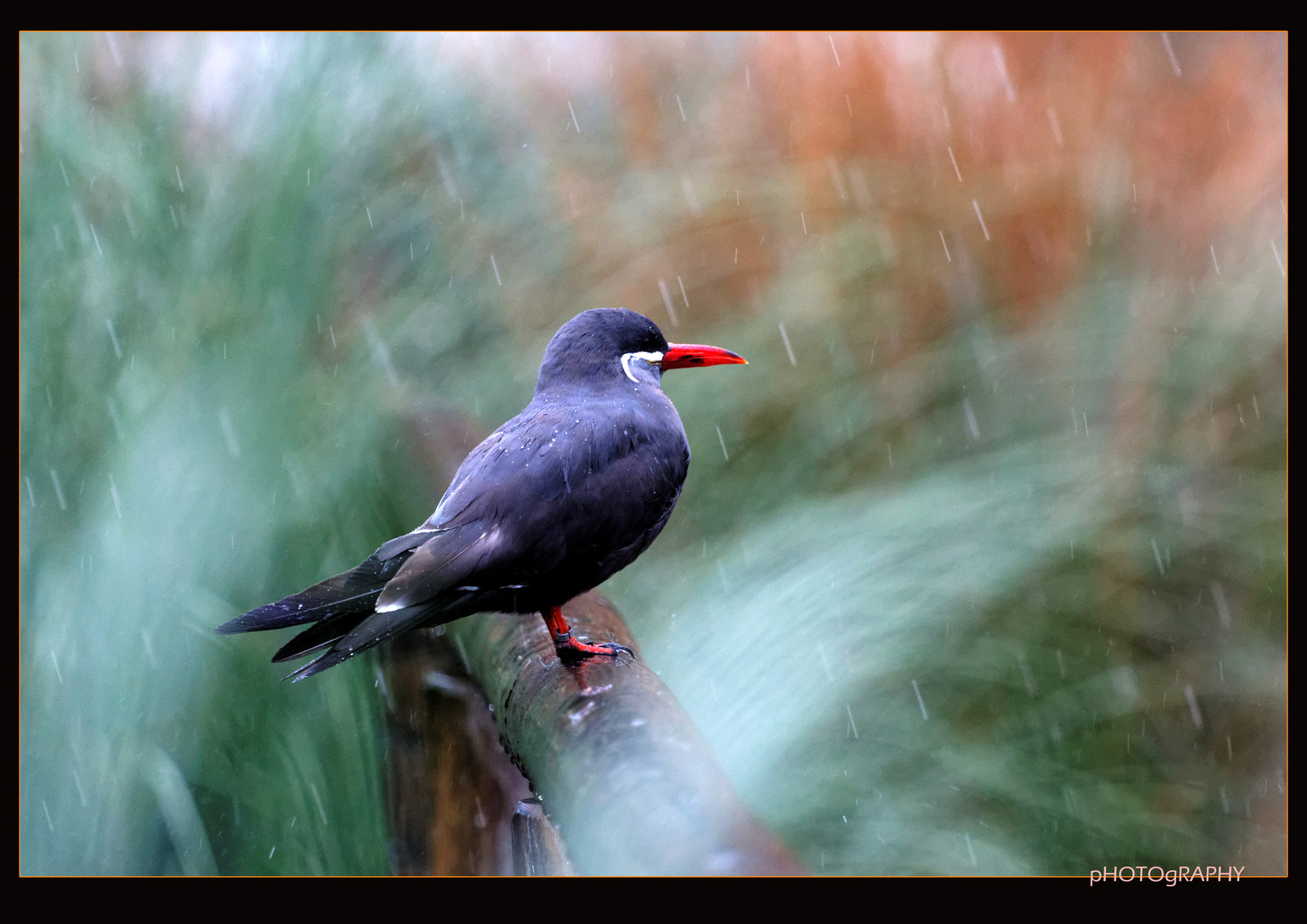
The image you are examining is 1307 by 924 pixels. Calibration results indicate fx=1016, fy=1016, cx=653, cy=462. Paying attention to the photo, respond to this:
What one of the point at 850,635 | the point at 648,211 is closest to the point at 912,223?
the point at 648,211

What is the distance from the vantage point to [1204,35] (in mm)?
2127

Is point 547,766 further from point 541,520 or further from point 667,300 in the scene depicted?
point 667,300

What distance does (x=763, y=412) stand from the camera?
2.13 meters

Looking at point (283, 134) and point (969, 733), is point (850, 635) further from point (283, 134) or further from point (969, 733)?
point (283, 134)

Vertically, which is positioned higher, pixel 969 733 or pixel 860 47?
pixel 860 47

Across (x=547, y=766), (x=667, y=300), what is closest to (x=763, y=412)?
(x=667, y=300)

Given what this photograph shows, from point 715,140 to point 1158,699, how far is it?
1.51m

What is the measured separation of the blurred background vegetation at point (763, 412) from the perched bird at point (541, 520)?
0.90 ft

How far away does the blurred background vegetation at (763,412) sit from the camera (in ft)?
5.74

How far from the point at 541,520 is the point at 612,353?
1.40 ft

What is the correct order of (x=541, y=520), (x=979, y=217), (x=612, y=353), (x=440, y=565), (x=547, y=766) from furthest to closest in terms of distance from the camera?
1. (x=979, y=217)
2. (x=612, y=353)
3. (x=541, y=520)
4. (x=440, y=565)
5. (x=547, y=766)

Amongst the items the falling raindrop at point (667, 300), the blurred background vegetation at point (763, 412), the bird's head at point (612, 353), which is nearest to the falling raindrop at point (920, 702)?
the blurred background vegetation at point (763, 412)

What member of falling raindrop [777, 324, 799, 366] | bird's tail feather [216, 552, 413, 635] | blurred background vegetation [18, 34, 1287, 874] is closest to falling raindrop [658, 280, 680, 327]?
blurred background vegetation [18, 34, 1287, 874]

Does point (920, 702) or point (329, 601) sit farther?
point (920, 702)
